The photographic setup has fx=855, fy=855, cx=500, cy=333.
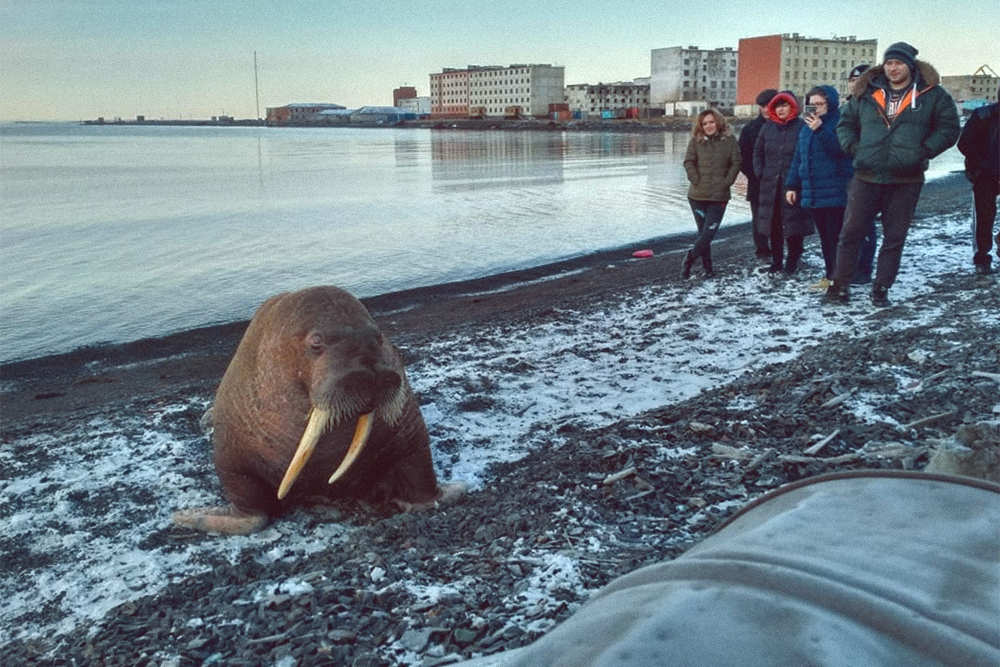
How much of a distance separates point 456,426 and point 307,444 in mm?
1855

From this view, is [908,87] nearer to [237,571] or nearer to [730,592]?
[237,571]

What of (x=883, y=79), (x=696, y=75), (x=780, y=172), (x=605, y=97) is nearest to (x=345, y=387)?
(x=883, y=79)

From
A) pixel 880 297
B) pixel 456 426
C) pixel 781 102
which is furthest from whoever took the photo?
pixel 781 102

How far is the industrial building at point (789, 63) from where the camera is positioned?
101m

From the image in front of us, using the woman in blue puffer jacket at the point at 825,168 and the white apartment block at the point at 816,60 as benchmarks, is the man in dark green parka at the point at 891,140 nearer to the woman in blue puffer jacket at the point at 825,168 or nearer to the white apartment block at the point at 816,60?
the woman in blue puffer jacket at the point at 825,168

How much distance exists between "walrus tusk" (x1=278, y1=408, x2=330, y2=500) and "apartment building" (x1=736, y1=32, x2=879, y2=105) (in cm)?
10362

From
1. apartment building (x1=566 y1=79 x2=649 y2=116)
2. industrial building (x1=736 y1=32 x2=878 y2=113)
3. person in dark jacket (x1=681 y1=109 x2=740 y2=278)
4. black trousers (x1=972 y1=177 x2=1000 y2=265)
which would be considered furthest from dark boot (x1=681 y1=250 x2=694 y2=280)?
apartment building (x1=566 y1=79 x2=649 y2=116)

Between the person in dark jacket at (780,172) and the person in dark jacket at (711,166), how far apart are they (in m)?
0.33

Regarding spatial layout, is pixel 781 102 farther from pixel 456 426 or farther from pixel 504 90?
pixel 504 90

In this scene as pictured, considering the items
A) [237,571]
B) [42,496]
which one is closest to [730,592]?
[237,571]

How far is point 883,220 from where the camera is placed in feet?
25.8

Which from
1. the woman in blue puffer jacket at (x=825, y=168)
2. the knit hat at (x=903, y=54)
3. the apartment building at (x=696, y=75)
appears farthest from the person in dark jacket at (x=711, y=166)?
the apartment building at (x=696, y=75)

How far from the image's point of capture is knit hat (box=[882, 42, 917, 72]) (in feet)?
23.3

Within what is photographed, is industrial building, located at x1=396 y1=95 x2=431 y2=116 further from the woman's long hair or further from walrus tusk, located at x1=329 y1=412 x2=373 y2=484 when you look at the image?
walrus tusk, located at x1=329 y1=412 x2=373 y2=484
